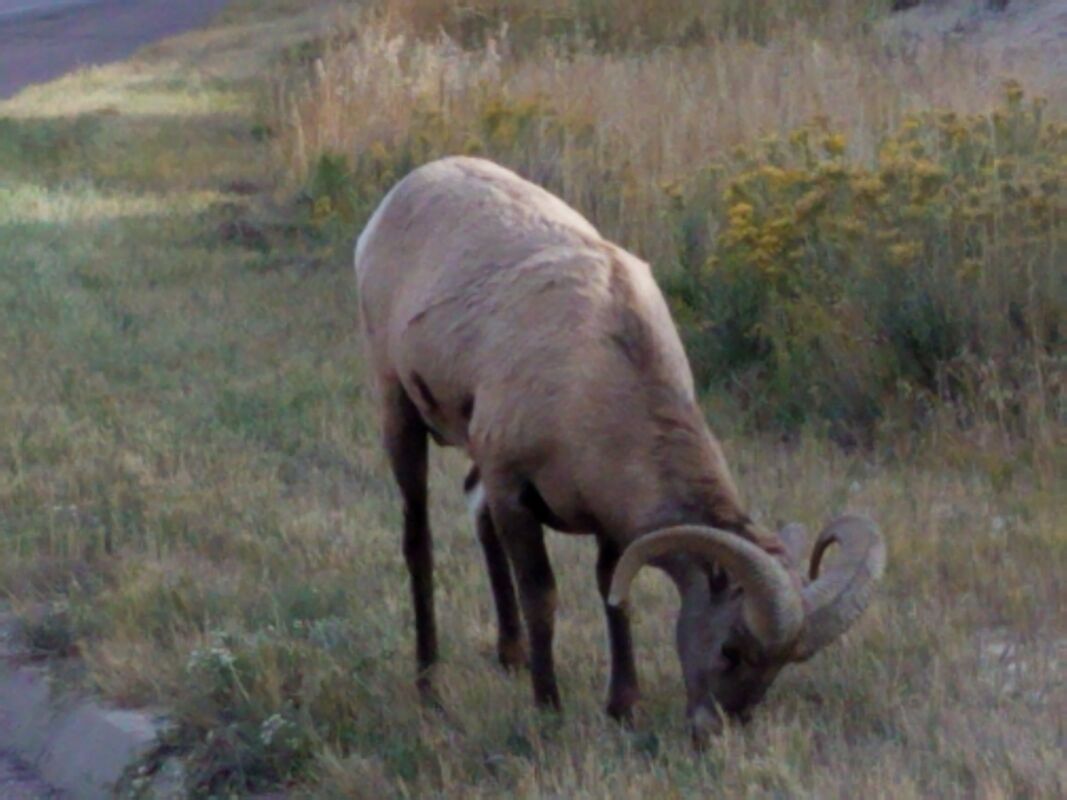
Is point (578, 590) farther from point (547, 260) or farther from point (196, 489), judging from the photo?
point (196, 489)

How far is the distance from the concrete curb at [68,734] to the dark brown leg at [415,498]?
939 millimetres

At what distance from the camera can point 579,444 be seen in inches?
228

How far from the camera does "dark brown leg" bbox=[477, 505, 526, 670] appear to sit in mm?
6777

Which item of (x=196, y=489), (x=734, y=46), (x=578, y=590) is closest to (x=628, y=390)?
(x=578, y=590)

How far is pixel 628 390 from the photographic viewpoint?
5852mm

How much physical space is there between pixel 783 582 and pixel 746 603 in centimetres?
15

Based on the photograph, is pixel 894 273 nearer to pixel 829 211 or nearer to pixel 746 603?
pixel 829 211

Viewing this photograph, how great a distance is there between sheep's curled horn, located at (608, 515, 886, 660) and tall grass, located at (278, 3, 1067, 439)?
11.6 ft

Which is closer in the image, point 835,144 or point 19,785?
point 19,785

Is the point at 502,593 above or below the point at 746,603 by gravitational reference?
below

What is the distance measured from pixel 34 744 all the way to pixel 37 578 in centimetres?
121

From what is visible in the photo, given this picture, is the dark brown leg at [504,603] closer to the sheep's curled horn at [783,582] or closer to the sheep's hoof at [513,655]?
the sheep's hoof at [513,655]

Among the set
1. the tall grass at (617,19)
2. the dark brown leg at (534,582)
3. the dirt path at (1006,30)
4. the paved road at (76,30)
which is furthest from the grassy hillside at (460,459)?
the paved road at (76,30)

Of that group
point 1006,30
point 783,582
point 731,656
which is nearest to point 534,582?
point 731,656
